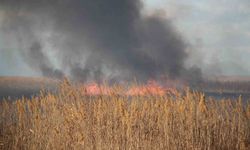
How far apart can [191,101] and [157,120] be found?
0.89 m

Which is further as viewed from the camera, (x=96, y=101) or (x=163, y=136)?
(x=96, y=101)

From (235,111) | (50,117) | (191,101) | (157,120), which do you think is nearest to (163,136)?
(157,120)

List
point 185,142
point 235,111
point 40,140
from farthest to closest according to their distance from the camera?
point 40,140 < point 235,111 < point 185,142

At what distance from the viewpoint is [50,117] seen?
10.8m

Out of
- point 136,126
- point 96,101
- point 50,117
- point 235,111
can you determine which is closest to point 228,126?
point 235,111

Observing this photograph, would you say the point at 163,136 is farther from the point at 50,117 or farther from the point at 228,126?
the point at 50,117

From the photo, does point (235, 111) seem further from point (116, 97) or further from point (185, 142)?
point (116, 97)

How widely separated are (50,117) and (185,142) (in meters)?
3.64

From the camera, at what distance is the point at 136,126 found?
959cm

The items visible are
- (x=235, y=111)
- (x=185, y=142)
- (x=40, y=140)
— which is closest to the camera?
(x=185, y=142)

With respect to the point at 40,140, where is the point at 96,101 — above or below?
above

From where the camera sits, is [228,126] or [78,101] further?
[78,101]

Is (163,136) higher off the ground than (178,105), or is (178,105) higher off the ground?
(178,105)

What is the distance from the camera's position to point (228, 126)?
9.73 meters
